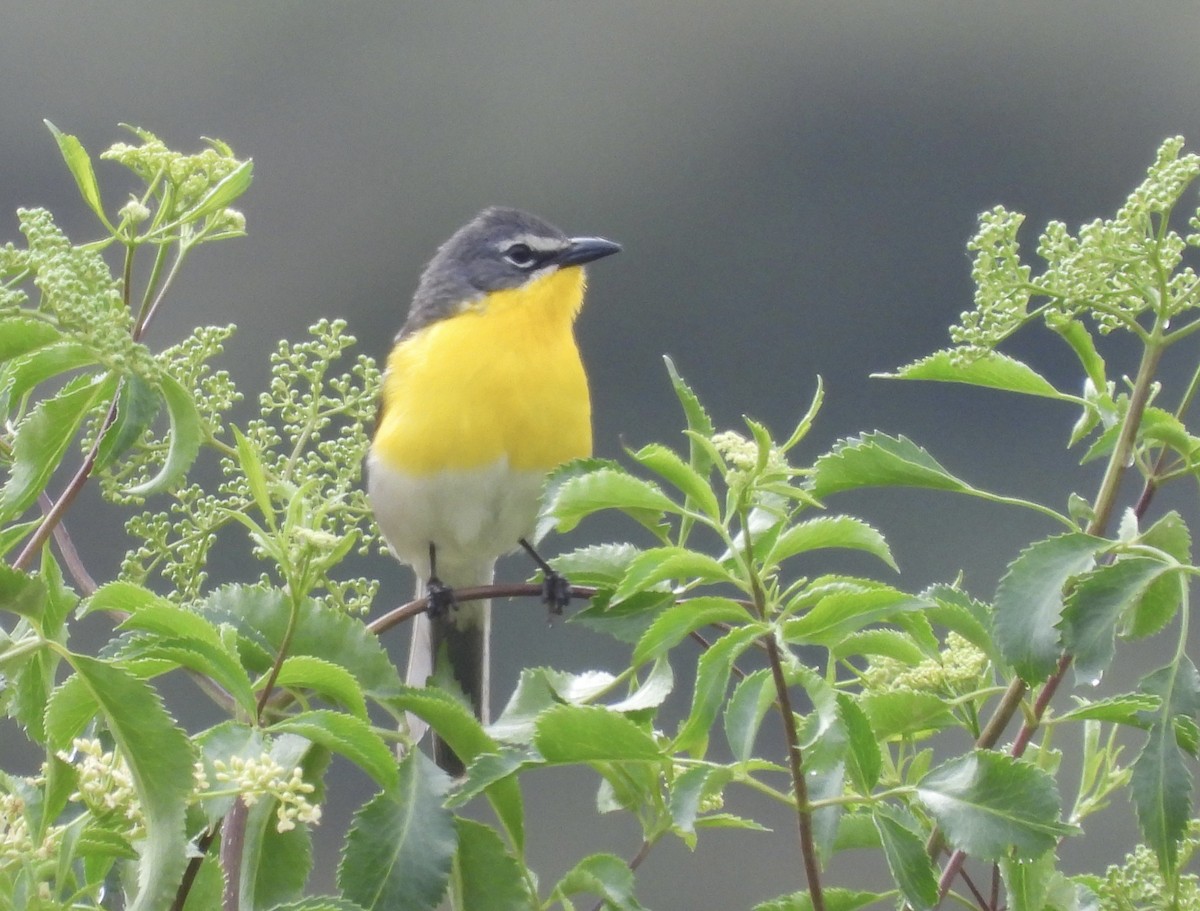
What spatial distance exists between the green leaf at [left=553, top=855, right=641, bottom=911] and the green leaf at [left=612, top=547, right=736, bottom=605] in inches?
6.8

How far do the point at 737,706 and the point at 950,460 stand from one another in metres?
6.06

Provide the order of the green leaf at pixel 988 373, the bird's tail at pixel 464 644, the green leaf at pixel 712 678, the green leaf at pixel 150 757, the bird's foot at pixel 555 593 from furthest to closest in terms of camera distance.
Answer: the bird's tail at pixel 464 644
the bird's foot at pixel 555 593
the green leaf at pixel 988 373
the green leaf at pixel 712 678
the green leaf at pixel 150 757

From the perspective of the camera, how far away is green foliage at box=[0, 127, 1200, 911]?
0.86m

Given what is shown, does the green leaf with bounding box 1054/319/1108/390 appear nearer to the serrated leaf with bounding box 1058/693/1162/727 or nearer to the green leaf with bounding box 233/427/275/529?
the serrated leaf with bounding box 1058/693/1162/727

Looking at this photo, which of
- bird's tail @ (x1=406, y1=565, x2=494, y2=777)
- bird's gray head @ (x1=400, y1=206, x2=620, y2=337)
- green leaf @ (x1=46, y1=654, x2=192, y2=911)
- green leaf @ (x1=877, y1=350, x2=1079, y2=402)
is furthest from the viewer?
bird's gray head @ (x1=400, y1=206, x2=620, y2=337)

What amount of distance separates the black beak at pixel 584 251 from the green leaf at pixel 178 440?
5.59 feet

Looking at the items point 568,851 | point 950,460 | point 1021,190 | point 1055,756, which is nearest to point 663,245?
point 1021,190

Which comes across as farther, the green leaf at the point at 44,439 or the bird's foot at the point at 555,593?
the bird's foot at the point at 555,593

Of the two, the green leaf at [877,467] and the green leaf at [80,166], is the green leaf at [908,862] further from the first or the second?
the green leaf at [80,166]

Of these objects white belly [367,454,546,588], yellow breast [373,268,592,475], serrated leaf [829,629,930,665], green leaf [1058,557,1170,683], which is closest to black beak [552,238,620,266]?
yellow breast [373,268,592,475]

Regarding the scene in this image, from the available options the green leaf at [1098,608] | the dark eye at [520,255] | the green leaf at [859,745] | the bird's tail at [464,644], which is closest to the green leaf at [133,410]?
the green leaf at [859,745]

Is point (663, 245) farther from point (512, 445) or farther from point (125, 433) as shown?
point (125, 433)

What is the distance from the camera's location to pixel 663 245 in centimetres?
936

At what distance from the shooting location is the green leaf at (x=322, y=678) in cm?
89
